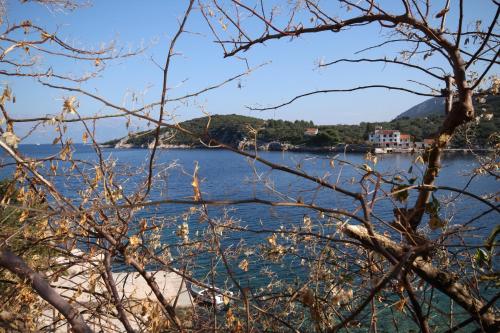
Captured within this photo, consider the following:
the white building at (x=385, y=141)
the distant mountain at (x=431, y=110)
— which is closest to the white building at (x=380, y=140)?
the white building at (x=385, y=141)

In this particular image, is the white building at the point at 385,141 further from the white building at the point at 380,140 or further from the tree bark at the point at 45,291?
the tree bark at the point at 45,291

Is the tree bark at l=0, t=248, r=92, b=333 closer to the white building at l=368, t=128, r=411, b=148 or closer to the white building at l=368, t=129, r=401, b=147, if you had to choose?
the white building at l=368, t=128, r=411, b=148

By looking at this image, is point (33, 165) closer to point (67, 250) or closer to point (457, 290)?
point (67, 250)

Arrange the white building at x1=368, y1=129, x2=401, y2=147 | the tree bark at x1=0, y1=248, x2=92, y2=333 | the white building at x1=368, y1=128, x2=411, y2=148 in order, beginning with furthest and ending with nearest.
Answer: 1. the white building at x1=368, y1=129, x2=401, y2=147
2. the white building at x1=368, y1=128, x2=411, y2=148
3. the tree bark at x1=0, y1=248, x2=92, y2=333

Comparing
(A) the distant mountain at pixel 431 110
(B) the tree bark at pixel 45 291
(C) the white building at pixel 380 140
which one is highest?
(A) the distant mountain at pixel 431 110

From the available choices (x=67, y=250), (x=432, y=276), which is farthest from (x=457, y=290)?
(x=67, y=250)

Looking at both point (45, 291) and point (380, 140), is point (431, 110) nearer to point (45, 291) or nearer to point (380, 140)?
point (380, 140)

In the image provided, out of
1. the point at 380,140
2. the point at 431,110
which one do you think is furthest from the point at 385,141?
the point at 431,110

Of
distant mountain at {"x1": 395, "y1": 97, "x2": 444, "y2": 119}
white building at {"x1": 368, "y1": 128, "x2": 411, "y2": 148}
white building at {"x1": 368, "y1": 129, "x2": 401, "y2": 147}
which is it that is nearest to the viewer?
white building at {"x1": 368, "y1": 128, "x2": 411, "y2": 148}

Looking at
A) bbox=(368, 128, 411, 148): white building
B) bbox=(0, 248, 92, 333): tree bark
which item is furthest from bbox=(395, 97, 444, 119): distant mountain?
bbox=(0, 248, 92, 333): tree bark

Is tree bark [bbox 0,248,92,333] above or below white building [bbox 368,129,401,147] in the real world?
below

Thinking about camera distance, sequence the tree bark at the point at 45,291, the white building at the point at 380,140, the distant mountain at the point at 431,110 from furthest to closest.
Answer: the distant mountain at the point at 431,110 → the white building at the point at 380,140 → the tree bark at the point at 45,291

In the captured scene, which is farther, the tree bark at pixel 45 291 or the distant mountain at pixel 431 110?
the distant mountain at pixel 431 110

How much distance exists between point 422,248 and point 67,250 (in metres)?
1.55
